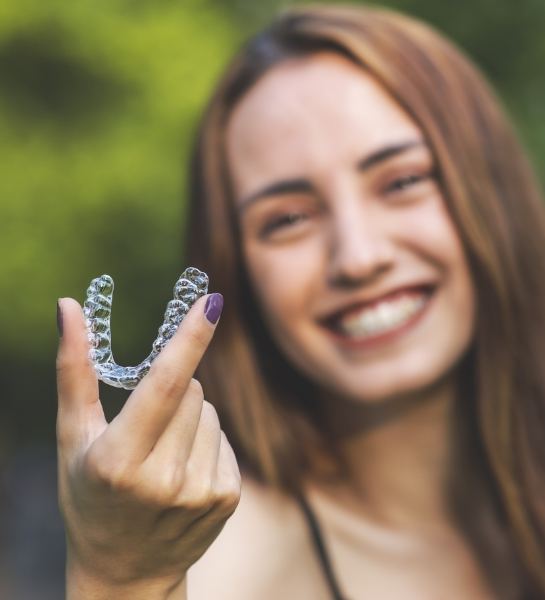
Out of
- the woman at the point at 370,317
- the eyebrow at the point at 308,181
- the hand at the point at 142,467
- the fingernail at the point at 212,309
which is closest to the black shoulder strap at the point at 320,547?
the woman at the point at 370,317

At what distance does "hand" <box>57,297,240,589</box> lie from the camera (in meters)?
1.08

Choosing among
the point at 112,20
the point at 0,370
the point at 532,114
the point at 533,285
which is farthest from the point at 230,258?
the point at 0,370

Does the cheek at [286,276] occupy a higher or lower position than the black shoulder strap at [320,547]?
higher

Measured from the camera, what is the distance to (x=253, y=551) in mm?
1929

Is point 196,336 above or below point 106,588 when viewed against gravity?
above

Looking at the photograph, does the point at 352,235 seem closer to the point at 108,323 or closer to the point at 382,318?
the point at 382,318

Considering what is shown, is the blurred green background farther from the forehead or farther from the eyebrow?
the eyebrow

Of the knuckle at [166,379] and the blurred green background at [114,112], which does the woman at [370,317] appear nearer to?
the knuckle at [166,379]

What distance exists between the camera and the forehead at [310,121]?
1994 millimetres

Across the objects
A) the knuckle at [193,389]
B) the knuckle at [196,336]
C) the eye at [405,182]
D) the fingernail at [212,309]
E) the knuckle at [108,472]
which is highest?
the eye at [405,182]

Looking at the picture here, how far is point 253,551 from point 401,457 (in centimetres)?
54

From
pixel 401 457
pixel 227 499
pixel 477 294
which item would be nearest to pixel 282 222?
pixel 477 294

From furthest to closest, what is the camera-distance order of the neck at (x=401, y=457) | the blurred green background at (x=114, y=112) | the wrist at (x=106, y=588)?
1. the blurred green background at (x=114, y=112)
2. the neck at (x=401, y=457)
3. the wrist at (x=106, y=588)

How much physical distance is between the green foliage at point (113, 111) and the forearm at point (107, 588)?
12.0 ft
